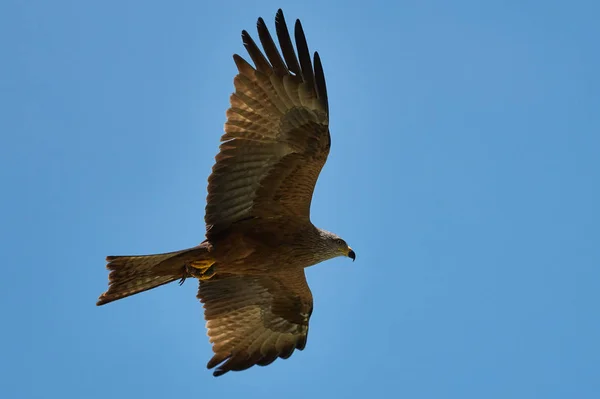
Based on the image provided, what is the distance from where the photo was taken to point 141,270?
991cm

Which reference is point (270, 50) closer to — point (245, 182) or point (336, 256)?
point (245, 182)

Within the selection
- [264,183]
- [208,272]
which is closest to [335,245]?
[264,183]

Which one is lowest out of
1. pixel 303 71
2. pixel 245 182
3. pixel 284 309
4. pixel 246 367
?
pixel 246 367

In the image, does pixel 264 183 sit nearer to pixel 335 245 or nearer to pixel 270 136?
pixel 270 136

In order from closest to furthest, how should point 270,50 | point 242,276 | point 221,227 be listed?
point 270,50, point 221,227, point 242,276

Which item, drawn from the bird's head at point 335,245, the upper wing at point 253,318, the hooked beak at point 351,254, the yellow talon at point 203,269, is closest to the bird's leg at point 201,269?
the yellow talon at point 203,269

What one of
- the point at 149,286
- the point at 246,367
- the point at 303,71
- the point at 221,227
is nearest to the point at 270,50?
the point at 303,71

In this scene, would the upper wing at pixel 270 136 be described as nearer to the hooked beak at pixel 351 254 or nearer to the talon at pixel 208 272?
the talon at pixel 208 272

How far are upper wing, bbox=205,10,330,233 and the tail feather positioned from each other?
0.50 m

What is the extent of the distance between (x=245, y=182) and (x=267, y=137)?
576 mm

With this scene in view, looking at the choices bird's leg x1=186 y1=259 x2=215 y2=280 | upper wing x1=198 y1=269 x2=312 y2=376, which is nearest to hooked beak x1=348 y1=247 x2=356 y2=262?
upper wing x1=198 y1=269 x2=312 y2=376

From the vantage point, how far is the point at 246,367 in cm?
1120

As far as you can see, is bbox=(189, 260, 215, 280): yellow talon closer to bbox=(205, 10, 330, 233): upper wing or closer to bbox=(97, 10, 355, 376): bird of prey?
bbox=(97, 10, 355, 376): bird of prey

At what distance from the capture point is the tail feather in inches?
386
